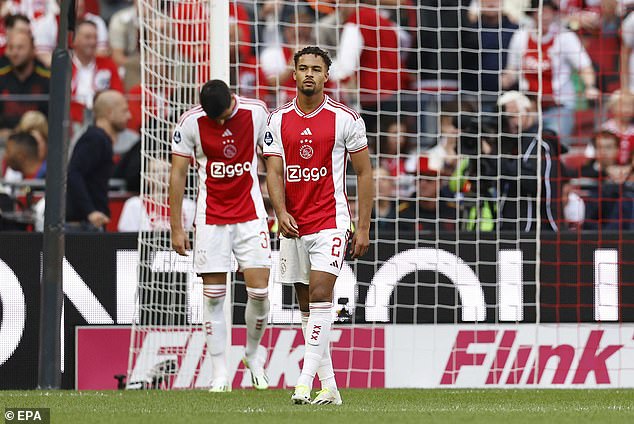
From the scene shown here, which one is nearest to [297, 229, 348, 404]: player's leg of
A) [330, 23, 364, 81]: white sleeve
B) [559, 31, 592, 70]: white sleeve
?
[330, 23, 364, 81]: white sleeve

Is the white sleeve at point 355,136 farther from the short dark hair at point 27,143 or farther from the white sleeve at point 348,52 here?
the short dark hair at point 27,143

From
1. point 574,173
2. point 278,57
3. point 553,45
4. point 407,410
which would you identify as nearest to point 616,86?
point 553,45

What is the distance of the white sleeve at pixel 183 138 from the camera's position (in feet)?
33.9

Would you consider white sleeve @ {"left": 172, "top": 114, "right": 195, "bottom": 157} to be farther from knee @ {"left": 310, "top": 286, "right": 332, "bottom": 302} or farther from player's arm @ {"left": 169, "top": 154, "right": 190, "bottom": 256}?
knee @ {"left": 310, "top": 286, "right": 332, "bottom": 302}

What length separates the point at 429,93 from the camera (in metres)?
12.8

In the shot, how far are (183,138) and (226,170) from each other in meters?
0.40

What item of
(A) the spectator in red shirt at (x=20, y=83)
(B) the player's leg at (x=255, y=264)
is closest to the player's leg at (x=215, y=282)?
(B) the player's leg at (x=255, y=264)

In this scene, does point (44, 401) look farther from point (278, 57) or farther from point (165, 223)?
point (278, 57)

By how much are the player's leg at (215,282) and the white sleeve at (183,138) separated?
0.59m

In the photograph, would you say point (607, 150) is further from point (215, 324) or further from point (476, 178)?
point (215, 324)

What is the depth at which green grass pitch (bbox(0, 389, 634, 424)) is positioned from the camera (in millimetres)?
7473

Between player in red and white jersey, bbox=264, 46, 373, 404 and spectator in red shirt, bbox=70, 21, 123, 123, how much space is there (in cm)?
780

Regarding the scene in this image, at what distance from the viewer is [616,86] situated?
1639cm

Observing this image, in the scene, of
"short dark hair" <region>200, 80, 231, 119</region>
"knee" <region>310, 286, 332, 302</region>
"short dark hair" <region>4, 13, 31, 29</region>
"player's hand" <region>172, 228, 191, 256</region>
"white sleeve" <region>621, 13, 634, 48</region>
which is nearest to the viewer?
"knee" <region>310, 286, 332, 302</region>
